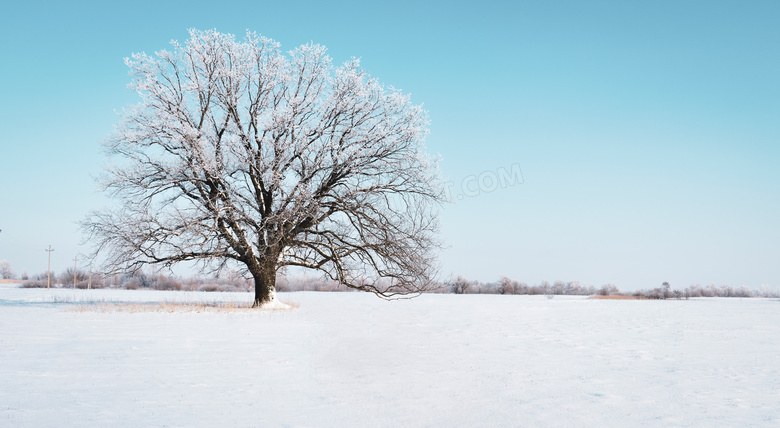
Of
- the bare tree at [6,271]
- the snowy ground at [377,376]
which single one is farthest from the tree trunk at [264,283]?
the bare tree at [6,271]

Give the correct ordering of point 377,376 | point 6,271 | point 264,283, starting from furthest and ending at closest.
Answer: point 6,271, point 264,283, point 377,376

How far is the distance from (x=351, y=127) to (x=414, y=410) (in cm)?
1537

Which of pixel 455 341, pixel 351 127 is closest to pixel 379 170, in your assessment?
pixel 351 127

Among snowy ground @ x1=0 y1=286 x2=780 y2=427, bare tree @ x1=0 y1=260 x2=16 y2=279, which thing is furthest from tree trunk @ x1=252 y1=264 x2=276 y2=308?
bare tree @ x1=0 y1=260 x2=16 y2=279

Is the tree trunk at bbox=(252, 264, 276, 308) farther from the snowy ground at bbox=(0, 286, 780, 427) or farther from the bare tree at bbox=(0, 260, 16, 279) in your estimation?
the bare tree at bbox=(0, 260, 16, 279)

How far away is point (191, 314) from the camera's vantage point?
17594mm

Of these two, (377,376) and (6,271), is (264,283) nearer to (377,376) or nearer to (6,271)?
(377,376)

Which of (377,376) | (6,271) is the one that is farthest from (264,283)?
(6,271)

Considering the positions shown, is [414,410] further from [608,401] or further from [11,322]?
[11,322]

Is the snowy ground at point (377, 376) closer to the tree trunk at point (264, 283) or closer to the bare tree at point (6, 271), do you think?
the tree trunk at point (264, 283)

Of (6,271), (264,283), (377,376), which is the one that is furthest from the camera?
(6,271)

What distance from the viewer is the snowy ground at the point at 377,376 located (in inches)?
225

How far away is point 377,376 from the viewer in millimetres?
7824

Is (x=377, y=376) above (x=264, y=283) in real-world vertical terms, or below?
below
